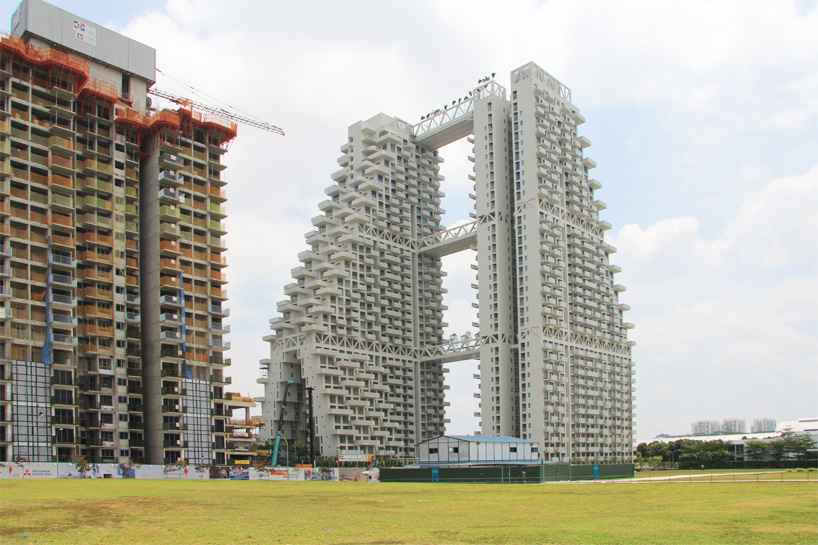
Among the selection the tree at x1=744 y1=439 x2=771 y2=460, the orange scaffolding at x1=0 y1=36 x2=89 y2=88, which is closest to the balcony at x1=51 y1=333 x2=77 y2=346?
the orange scaffolding at x1=0 y1=36 x2=89 y2=88

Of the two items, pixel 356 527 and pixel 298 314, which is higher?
pixel 298 314

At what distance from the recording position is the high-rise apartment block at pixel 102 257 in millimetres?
115250

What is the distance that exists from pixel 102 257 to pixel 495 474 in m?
77.0

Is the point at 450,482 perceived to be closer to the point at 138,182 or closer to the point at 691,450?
the point at 138,182

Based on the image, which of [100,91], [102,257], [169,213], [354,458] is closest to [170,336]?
[102,257]

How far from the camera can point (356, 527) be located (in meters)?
32.8

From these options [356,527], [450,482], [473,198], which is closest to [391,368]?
[473,198]

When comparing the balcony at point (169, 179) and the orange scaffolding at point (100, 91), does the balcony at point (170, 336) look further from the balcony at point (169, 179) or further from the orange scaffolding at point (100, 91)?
the orange scaffolding at point (100, 91)

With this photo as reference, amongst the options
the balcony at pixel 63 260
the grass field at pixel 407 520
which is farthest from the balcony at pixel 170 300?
the grass field at pixel 407 520

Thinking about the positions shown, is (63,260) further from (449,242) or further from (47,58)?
(449,242)

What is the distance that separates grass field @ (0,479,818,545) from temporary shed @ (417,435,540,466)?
249ft

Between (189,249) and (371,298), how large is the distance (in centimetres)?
4127

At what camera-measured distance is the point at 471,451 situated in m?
126

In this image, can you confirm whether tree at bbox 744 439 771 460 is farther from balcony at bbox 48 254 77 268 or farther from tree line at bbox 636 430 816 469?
balcony at bbox 48 254 77 268
